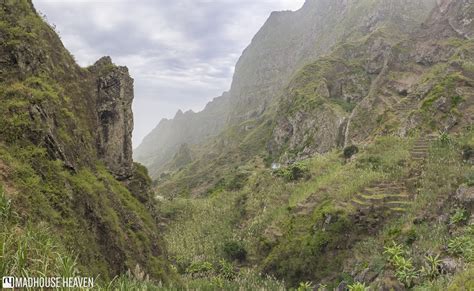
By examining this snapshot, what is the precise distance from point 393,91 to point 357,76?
86.6ft

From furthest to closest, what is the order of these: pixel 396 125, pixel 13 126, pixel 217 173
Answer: pixel 217 173 → pixel 396 125 → pixel 13 126

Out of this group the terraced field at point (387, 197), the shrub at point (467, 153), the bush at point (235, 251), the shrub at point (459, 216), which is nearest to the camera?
the shrub at point (459, 216)

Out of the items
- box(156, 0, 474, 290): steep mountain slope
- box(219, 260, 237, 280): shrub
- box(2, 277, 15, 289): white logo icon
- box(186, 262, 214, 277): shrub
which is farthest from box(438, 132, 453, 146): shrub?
box(2, 277, 15, 289): white logo icon

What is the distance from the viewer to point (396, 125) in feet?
187

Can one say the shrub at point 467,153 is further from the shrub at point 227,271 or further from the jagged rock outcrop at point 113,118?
the jagged rock outcrop at point 113,118

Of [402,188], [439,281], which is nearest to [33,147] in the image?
[439,281]

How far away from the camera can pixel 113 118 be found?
30.4 meters

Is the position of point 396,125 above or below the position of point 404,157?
above

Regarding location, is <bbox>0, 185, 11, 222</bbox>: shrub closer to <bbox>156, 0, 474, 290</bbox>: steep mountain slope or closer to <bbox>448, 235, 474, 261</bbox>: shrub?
<bbox>156, 0, 474, 290</bbox>: steep mountain slope

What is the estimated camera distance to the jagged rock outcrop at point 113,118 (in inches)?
1166

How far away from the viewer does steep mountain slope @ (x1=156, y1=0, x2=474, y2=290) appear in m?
26.4

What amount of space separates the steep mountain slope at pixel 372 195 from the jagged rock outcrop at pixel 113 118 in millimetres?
20074

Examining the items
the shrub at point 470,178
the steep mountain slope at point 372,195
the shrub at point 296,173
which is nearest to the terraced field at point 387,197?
the steep mountain slope at point 372,195

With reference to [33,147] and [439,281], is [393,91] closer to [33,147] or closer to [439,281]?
[439,281]
